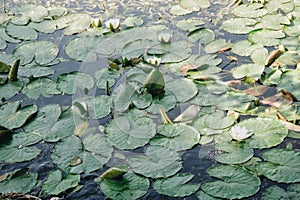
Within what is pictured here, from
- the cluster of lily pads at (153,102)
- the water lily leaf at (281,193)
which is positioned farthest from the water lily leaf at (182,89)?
the water lily leaf at (281,193)

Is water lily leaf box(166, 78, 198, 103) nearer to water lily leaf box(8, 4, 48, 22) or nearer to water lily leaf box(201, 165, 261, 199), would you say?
water lily leaf box(201, 165, 261, 199)

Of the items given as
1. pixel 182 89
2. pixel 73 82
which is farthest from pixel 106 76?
pixel 182 89

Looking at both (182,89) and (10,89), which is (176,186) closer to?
(182,89)

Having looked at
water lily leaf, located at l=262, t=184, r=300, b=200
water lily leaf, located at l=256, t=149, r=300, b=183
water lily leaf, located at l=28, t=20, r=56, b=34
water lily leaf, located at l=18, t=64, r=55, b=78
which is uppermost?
water lily leaf, located at l=28, t=20, r=56, b=34

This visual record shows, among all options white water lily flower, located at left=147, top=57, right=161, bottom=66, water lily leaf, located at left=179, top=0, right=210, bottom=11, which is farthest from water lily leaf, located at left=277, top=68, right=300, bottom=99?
water lily leaf, located at left=179, top=0, right=210, bottom=11

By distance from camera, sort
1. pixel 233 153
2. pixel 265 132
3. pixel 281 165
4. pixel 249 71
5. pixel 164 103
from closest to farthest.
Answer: pixel 281 165 < pixel 233 153 < pixel 265 132 < pixel 164 103 < pixel 249 71

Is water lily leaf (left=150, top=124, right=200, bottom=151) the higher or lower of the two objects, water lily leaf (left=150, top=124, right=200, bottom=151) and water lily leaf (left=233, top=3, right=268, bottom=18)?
the lower

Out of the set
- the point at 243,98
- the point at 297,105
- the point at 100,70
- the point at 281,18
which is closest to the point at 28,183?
the point at 100,70

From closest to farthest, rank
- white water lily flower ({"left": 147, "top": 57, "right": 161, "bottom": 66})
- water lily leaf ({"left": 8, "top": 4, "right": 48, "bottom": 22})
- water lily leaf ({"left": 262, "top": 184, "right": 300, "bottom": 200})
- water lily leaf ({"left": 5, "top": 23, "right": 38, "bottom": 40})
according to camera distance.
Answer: water lily leaf ({"left": 262, "top": 184, "right": 300, "bottom": 200})
white water lily flower ({"left": 147, "top": 57, "right": 161, "bottom": 66})
water lily leaf ({"left": 5, "top": 23, "right": 38, "bottom": 40})
water lily leaf ({"left": 8, "top": 4, "right": 48, "bottom": 22})
